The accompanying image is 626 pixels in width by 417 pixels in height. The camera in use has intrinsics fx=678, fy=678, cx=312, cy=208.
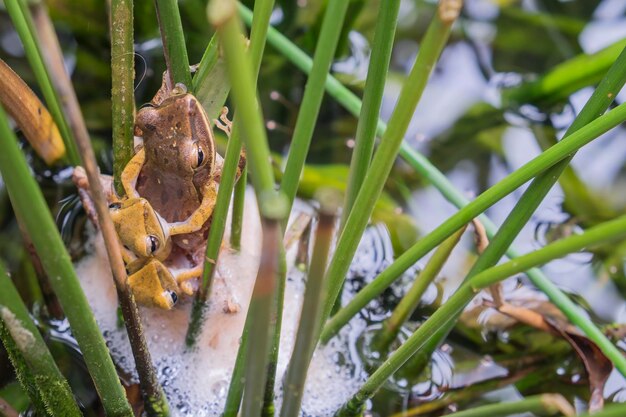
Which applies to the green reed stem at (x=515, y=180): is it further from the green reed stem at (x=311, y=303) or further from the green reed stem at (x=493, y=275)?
the green reed stem at (x=311, y=303)

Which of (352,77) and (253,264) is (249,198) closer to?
(253,264)

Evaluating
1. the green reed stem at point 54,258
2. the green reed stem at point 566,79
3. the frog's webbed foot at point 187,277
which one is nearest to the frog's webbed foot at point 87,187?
the frog's webbed foot at point 187,277

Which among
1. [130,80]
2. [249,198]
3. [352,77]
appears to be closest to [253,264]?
[249,198]

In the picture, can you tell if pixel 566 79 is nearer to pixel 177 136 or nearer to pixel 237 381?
pixel 177 136

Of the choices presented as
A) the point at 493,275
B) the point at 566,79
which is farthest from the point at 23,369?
the point at 566,79

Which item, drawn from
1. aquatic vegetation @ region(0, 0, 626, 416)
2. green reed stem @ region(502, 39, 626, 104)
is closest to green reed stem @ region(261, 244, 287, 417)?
aquatic vegetation @ region(0, 0, 626, 416)
